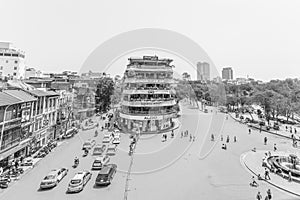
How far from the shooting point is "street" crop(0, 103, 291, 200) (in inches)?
655

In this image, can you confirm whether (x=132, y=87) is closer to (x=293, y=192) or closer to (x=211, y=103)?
(x=293, y=192)

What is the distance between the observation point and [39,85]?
41.8 metres

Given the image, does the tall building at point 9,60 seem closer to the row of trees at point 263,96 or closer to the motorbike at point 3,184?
the motorbike at point 3,184

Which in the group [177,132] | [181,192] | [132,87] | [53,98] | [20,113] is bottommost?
[181,192]

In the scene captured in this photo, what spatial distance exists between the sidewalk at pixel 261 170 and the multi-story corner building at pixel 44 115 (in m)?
27.5

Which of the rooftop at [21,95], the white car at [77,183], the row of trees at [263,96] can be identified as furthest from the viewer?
the row of trees at [263,96]

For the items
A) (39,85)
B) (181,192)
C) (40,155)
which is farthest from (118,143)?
(39,85)

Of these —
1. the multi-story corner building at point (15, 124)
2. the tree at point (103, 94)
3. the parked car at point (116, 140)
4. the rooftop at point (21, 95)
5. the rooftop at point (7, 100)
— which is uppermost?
the tree at point (103, 94)

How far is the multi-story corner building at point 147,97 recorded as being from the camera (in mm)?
38406

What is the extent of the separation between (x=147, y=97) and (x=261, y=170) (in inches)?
899

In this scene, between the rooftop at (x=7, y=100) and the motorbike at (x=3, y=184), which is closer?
the motorbike at (x=3, y=184)

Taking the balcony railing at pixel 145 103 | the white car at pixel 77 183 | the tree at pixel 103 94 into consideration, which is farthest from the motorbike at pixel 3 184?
the tree at pixel 103 94

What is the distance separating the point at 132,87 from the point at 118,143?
12401 millimetres

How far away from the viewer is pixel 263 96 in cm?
5212
